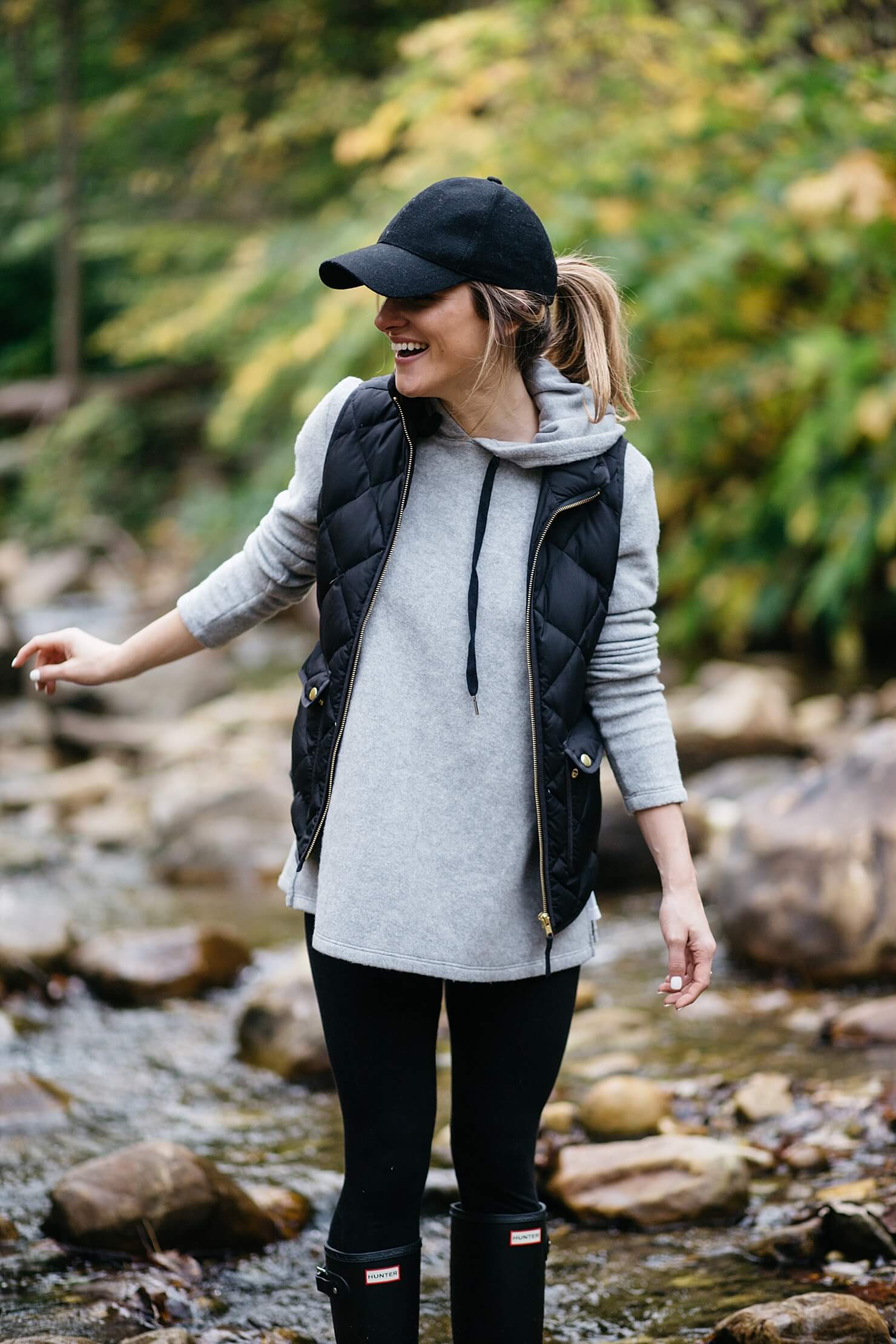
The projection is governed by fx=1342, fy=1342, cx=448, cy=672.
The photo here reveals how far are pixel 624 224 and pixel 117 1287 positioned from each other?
18.9 feet

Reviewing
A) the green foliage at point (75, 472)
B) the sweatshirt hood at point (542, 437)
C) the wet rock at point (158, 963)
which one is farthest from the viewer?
the green foliage at point (75, 472)

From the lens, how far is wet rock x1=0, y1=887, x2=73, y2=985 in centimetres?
400

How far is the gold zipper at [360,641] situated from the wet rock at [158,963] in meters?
2.52

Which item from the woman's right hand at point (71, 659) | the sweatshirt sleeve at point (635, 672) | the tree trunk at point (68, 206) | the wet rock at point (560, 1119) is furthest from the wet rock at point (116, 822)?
the tree trunk at point (68, 206)

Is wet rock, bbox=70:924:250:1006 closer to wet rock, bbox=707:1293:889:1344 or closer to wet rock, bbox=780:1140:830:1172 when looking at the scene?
wet rock, bbox=780:1140:830:1172

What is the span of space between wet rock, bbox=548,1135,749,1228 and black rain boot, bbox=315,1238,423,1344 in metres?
0.93

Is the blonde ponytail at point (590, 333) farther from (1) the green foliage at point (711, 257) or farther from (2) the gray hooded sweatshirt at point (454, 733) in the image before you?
(1) the green foliage at point (711, 257)

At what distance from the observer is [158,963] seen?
4047 millimetres

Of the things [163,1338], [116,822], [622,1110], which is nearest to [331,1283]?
[163,1338]

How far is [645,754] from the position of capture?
1723 millimetres

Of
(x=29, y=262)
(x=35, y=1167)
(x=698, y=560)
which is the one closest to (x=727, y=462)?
(x=698, y=560)

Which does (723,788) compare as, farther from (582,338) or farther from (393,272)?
(393,272)

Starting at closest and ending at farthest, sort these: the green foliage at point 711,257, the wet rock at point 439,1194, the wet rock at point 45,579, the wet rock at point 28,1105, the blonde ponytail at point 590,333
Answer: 1. the blonde ponytail at point 590,333
2. the wet rock at point 439,1194
3. the wet rock at point 28,1105
4. the green foliage at point 711,257
5. the wet rock at point 45,579

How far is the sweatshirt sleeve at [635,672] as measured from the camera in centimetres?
170
